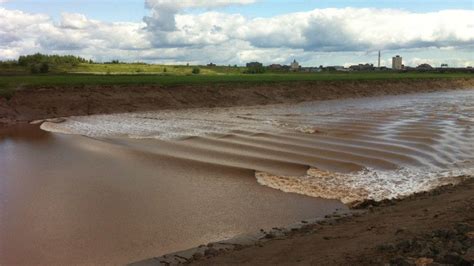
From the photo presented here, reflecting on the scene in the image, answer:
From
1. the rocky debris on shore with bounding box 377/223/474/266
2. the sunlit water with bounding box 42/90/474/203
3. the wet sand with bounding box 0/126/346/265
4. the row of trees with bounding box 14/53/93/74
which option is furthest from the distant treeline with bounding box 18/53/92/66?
the rocky debris on shore with bounding box 377/223/474/266

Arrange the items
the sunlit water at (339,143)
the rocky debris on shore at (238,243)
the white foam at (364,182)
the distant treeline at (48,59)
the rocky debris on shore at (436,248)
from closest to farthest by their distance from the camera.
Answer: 1. the rocky debris on shore at (436,248)
2. the rocky debris on shore at (238,243)
3. the white foam at (364,182)
4. the sunlit water at (339,143)
5. the distant treeline at (48,59)

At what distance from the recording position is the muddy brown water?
8047 millimetres

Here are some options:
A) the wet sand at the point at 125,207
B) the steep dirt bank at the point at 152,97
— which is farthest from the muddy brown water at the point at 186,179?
the steep dirt bank at the point at 152,97

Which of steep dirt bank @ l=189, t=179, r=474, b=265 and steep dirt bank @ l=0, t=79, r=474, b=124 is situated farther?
steep dirt bank @ l=0, t=79, r=474, b=124

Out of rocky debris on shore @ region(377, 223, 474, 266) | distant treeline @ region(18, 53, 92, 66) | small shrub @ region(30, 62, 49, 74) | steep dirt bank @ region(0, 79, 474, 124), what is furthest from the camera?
distant treeline @ region(18, 53, 92, 66)

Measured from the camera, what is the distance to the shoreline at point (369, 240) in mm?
5059

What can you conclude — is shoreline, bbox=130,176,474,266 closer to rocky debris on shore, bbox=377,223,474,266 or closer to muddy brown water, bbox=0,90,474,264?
rocky debris on shore, bbox=377,223,474,266

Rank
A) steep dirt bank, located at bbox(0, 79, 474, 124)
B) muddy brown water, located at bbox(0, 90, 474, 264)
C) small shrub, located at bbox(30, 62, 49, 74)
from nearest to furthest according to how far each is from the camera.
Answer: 1. muddy brown water, located at bbox(0, 90, 474, 264)
2. steep dirt bank, located at bbox(0, 79, 474, 124)
3. small shrub, located at bbox(30, 62, 49, 74)

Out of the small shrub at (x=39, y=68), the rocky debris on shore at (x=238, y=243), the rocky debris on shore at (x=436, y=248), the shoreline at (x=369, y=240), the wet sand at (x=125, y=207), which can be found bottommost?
the wet sand at (x=125, y=207)

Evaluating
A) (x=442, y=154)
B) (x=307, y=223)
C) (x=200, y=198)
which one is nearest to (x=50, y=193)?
(x=200, y=198)

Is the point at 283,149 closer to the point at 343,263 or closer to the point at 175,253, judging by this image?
the point at 175,253

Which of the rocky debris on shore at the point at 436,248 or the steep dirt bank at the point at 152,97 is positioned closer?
the rocky debris on shore at the point at 436,248

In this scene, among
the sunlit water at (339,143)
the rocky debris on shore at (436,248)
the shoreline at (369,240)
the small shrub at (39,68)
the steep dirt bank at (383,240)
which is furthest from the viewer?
the small shrub at (39,68)

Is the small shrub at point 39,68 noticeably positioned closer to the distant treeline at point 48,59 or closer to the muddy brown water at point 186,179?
the distant treeline at point 48,59
